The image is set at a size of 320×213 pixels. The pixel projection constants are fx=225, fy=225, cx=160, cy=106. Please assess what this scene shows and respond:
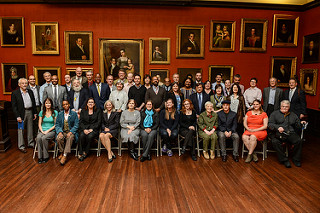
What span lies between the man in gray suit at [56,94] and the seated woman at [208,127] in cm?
387

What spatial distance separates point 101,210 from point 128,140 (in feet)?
7.80

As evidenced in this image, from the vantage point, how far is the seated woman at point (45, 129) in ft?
17.9

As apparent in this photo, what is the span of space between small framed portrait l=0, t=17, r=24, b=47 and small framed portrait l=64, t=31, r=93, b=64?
1.61 m

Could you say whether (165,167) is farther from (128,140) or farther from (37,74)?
(37,74)

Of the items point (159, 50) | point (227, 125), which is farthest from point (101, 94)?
point (227, 125)

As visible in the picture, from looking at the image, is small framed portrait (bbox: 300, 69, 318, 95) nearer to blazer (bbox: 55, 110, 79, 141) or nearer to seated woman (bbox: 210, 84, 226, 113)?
seated woman (bbox: 210, 84, 226, 113)

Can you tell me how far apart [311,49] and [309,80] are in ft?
3.59

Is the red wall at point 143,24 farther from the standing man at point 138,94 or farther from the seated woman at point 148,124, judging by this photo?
Result: the seated woman at point 148,124

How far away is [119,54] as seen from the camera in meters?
8.11

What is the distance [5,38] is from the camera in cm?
802

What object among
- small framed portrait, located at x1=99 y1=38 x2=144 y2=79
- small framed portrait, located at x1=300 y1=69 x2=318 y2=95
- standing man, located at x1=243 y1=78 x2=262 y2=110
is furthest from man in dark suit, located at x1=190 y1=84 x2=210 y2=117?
small framed portrait, located at x1=300 y1=69 x2=318 y2=95

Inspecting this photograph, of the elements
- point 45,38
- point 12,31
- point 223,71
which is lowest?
point 223,71

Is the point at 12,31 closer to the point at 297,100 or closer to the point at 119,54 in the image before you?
the point at 119,54

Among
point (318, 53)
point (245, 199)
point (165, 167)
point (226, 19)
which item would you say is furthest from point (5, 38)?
point (318, 53)
